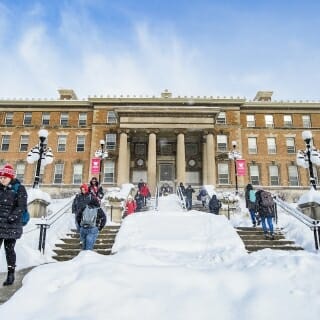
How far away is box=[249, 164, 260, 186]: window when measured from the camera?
36.3 m

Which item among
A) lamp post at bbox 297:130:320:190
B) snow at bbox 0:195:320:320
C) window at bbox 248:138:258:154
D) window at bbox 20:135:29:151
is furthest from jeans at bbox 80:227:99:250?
window at bbox 20:135:29:151

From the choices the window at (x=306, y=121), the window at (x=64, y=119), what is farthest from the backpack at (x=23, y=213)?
the window at (x=306, y=121)

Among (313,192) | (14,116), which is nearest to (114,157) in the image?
(14,116)

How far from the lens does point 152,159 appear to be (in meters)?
32.0

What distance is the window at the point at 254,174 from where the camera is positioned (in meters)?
36.3

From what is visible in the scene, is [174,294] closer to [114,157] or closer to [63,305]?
[63,305]

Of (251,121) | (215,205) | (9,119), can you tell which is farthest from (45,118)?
(215,205)

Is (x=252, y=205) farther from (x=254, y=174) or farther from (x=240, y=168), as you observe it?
(x=254, y=174)

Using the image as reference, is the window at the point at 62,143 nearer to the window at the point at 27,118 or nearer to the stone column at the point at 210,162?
the window at the point at 27,118

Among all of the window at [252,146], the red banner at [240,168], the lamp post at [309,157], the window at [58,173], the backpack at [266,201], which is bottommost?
→ the backpack at [266,201]

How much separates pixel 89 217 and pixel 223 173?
2978 centimetres

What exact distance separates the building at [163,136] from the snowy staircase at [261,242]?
70.5ft

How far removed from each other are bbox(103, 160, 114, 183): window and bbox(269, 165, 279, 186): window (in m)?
17.8

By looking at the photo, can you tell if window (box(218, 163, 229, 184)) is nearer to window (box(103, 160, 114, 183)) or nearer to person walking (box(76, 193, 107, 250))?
window (box(103, 160, 114, 183))
